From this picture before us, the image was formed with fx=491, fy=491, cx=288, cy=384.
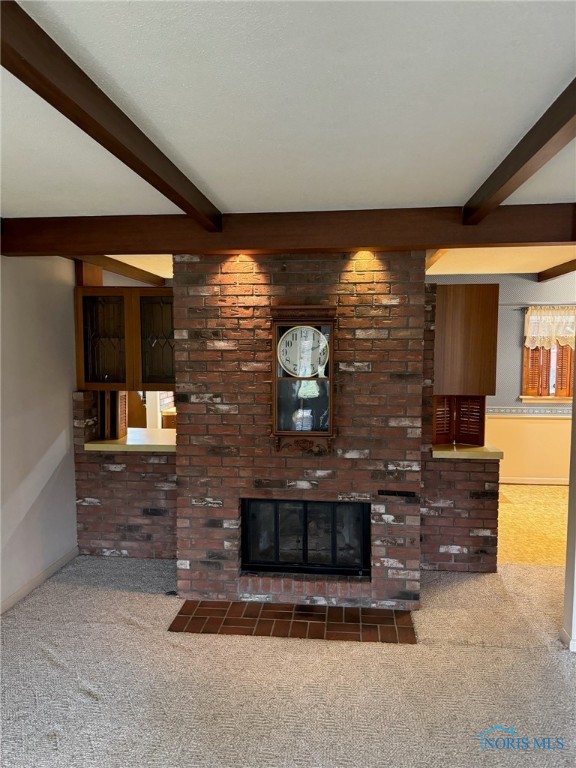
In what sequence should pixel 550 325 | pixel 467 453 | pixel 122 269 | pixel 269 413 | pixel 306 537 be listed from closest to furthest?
pixel 269 413, pixel 306 537, pixel 467 453, pixel 122 269, pixel 550 325

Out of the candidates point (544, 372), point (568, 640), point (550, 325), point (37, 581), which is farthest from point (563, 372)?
point (37, 581)

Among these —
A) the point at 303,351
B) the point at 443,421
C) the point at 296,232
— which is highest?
the point at 296,232

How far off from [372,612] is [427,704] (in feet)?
2.64

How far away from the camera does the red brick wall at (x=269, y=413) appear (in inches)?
116

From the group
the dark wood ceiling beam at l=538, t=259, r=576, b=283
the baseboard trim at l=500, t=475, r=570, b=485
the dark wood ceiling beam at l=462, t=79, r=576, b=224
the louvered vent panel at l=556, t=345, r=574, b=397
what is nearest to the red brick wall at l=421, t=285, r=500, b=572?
the dark wood ceiling beam at l=462, t=79, r=576, b=224

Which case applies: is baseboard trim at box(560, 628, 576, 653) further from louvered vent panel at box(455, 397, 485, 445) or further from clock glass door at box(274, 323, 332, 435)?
clock glass door at box(274, 323, 332, 435)

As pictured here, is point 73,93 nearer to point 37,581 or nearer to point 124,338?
point 124,338

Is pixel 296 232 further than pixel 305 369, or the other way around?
pixel 305 369

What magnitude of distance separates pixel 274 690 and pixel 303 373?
1.63 metres

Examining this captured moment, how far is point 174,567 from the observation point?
362 cm

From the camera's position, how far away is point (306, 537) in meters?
3.20

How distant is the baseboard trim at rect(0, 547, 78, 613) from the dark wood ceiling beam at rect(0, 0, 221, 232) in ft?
8.66

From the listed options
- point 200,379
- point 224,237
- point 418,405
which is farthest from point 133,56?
point 418,405

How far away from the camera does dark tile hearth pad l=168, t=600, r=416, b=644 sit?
9.07ft
